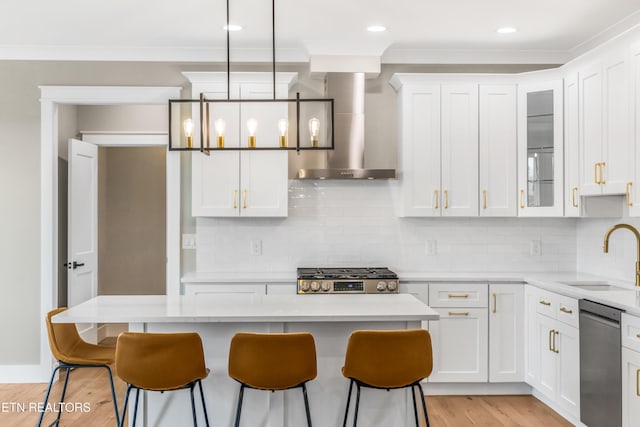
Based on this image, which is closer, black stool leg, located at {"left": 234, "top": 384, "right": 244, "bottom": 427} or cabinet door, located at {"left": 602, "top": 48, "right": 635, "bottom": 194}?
black stool leg, located at {"left": 234, "top": 384, "right": 244, "bottom": 427}

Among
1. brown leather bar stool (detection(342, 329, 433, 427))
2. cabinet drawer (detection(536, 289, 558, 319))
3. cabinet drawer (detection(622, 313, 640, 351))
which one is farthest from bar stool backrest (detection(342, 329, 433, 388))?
cabinet drawer (detection(536, 289, 558, 319))

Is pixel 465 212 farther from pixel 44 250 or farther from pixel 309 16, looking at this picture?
pixel 44 250

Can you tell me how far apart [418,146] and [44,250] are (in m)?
3.27

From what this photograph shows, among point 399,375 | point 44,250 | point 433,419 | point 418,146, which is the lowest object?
point 433,419

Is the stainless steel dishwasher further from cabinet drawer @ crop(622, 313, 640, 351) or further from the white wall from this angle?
the white wall

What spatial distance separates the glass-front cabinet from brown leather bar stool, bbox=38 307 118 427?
334cm

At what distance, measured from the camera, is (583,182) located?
13.3 feet

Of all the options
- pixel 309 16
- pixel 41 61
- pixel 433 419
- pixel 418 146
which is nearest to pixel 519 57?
pixel 418 146

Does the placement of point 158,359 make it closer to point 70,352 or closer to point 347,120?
point 70,352

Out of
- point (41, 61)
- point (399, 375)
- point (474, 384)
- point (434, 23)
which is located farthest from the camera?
point (41, 61)

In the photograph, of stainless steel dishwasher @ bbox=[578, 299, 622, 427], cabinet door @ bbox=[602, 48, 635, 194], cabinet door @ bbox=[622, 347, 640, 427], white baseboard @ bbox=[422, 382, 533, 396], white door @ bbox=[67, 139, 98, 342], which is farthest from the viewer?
white door @ bbox=[67, 139, 98, 342]

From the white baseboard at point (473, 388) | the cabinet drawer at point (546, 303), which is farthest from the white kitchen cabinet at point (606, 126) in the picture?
the white baseboard at point (473, 388)

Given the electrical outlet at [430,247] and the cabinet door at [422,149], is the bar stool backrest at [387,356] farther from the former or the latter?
the electrical outlet at [430,247]

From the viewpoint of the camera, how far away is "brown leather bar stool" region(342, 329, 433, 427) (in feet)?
8.56
